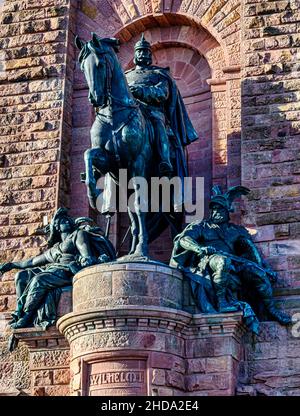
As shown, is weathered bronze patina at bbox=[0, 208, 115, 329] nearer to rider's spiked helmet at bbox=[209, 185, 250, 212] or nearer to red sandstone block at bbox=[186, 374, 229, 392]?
rider's spiked helmet at bbox=[209, 185, 250, 212]

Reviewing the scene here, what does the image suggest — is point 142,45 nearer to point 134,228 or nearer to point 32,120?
point 32,120

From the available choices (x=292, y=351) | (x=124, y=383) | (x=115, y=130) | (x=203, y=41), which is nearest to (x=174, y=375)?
(x=124, y=383)

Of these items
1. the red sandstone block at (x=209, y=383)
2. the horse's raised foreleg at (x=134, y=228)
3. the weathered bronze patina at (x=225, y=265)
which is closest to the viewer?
the red sandstone block at (x=209, y=383)

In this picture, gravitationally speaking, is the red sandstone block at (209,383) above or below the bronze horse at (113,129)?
below

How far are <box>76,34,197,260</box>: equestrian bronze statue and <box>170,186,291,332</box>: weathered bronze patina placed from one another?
2.32ft

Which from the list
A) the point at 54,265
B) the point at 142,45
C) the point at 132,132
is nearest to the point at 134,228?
the point at 54,265

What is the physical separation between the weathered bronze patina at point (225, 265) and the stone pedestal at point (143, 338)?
32 centimetres

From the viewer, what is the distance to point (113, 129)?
18.7m

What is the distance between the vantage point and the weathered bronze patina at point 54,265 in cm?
1866

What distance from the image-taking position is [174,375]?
1733 cm

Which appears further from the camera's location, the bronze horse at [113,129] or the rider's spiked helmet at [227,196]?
the rider's spiked helmet at [227,196]

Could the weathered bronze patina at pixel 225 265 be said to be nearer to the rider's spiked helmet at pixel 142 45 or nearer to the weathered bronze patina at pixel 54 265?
the weathered bronze patina at pixel 54 265

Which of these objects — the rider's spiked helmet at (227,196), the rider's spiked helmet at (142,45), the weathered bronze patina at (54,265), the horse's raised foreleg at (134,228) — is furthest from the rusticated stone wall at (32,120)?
the rider's spiked helmet at (227,196)
